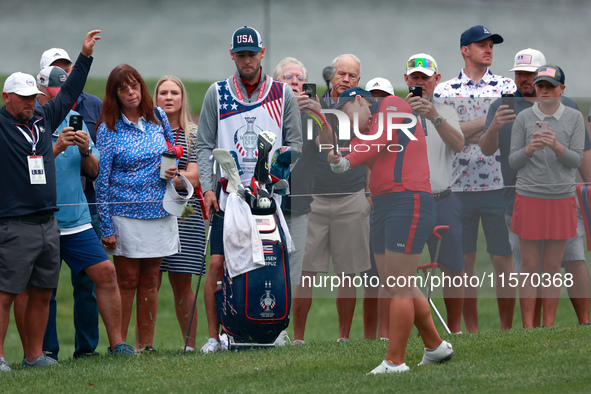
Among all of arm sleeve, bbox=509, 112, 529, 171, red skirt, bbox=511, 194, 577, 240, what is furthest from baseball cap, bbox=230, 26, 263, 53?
red skirt, bbox=511, 194, 577, 240

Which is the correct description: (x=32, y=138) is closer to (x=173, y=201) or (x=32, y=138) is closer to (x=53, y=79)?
(x=53, y=79)

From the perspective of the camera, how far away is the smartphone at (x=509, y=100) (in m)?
7.47

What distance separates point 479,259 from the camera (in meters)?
7.63

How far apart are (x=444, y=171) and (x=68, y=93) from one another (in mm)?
2907

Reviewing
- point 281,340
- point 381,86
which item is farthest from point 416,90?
point 281,340

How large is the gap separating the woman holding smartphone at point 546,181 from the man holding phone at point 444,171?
1.56 feet

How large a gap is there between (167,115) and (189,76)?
19.8 meters

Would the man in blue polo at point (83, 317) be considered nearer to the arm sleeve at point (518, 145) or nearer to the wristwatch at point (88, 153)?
the wristwatch at point (88, 153)

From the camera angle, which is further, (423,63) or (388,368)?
(423,63)

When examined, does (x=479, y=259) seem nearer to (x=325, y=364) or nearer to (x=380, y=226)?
(x=380, y=226)

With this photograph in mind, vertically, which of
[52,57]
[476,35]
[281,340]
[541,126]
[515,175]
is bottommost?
[281,340]

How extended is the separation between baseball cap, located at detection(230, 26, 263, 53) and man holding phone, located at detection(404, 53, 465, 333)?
126cm

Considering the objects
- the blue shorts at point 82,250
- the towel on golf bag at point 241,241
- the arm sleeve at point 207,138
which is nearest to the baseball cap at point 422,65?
the arm sleeve at point 207,138

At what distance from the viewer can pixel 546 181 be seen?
732cm
